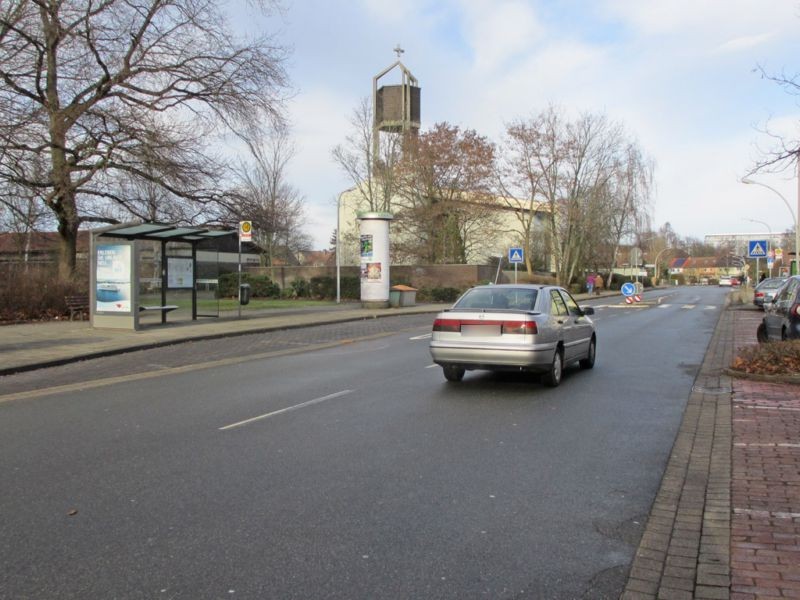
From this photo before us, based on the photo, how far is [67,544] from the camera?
402 cm

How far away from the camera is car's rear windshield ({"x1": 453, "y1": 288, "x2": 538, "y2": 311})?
31.9 ft

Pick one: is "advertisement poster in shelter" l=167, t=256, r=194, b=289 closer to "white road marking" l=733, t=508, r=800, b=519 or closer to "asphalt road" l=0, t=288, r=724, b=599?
"asphalt road" l=0, t=288, r=724, b=599

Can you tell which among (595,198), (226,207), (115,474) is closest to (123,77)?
(226,207)

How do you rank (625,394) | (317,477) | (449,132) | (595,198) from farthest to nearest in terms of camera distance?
(595,198)
(449,132)
(625,394)
(317,477)

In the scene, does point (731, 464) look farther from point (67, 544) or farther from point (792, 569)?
point (67, 544)

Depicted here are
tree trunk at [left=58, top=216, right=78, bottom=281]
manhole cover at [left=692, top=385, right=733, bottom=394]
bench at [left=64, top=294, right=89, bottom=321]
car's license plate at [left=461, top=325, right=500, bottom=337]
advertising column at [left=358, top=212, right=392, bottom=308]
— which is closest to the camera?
manhole cover at [left=692, top=385, right=733, bottom=394]

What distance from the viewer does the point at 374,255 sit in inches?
1115

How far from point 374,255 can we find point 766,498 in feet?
79.1

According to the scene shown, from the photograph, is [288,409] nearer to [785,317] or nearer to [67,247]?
[785,317]

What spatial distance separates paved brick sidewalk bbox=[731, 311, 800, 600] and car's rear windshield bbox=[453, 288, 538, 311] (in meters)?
3.01

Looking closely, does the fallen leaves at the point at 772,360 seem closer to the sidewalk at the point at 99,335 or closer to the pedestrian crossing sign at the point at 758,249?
the sidewalk at the point at 99,335

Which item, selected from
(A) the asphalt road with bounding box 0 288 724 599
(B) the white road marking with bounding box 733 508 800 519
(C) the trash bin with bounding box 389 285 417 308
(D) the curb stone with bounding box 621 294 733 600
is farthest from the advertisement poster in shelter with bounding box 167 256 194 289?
(B) the white road marking with bounding box 733 508 800 519

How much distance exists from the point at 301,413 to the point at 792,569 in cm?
535

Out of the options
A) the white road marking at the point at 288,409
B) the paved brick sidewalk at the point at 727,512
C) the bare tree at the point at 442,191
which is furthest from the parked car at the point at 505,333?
the bare tree at the point at 442,191
